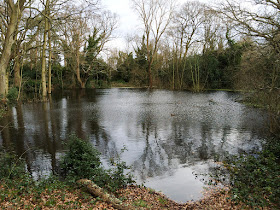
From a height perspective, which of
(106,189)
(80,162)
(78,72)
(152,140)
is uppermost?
(78,72)

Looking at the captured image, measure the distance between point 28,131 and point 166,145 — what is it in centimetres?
583

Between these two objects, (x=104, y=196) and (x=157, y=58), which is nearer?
(x=104, y=196)

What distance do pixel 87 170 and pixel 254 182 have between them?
12.0 feet

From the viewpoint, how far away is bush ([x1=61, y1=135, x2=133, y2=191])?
4910mm

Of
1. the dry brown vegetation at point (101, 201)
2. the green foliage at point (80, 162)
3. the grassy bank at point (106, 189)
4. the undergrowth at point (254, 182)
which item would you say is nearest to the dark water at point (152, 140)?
the dry brown vegetation at point (101, 201)

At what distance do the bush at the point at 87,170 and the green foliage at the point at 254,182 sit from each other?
235cm

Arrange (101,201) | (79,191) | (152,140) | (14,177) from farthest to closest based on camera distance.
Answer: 1. (152,140)
2. (14,177)
3. (79,191)
4. (101,201)

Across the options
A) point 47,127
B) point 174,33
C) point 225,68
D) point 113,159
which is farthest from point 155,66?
point 113,159

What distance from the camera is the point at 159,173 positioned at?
5.73 m

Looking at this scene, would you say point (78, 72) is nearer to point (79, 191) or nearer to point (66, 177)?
point (66, 177)

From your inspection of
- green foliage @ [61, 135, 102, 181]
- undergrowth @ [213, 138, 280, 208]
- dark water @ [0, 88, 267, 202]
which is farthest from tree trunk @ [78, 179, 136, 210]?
undergrowth @ [213, 138, 280, 208]

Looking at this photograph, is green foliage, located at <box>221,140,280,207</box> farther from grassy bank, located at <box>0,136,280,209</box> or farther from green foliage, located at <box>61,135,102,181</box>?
green foliage, located at <box>61,135,102,181</box>

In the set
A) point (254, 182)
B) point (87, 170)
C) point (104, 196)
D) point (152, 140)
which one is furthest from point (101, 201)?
point (152, 140)

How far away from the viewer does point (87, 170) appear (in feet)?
17.0
